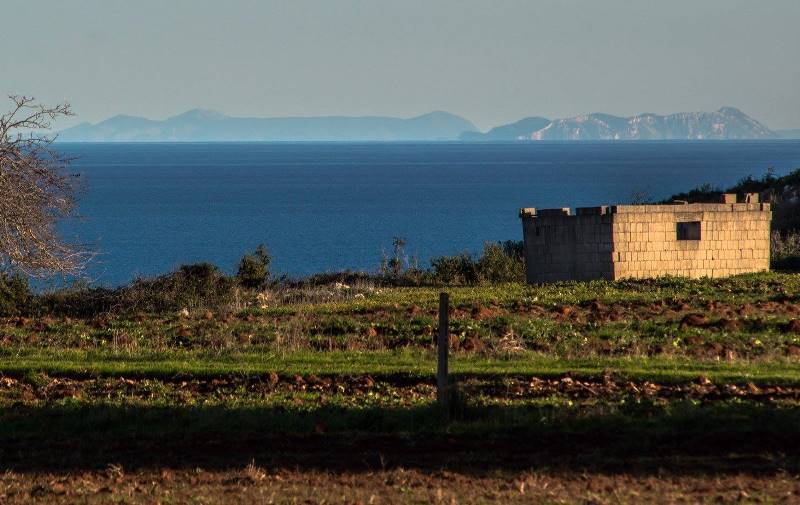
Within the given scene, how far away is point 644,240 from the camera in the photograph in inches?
1021

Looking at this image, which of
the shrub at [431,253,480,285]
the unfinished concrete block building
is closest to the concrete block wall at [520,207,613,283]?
the unfinished concrete block building

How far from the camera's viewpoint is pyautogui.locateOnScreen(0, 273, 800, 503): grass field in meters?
9.34

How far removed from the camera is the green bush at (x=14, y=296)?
2323 cm

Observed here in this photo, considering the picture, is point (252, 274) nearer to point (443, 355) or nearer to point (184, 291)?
point (184, 291)

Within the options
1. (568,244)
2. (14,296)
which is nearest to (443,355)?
(14,296)

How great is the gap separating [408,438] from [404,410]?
88cm

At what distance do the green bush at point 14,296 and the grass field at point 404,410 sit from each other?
3484mm

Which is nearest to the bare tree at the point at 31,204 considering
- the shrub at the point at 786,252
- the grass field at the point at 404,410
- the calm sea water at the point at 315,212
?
the grass field at the point at 404,410

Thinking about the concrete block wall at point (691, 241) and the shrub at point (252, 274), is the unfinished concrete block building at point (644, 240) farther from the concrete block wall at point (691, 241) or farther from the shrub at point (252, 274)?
the shrub at point (252, 274)

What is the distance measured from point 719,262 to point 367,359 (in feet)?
45.3

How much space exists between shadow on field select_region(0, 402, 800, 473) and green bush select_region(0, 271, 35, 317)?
37.6 feet

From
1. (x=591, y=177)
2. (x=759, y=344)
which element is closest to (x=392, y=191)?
(x=591, y=177)

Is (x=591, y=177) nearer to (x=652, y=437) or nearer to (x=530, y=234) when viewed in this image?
(x=530, y=234)

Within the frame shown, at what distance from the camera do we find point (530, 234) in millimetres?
26438
